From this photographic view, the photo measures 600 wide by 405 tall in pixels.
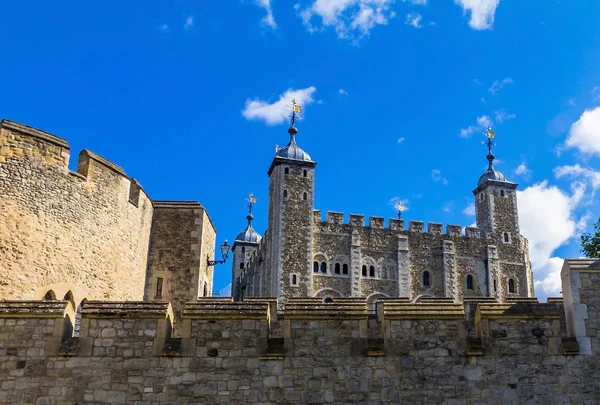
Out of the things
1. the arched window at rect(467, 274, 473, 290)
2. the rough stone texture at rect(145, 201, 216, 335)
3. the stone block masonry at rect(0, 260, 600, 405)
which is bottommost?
the stone block masonry at rect(0, 260, 600, 405)

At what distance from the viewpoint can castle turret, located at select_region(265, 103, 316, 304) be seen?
161ft

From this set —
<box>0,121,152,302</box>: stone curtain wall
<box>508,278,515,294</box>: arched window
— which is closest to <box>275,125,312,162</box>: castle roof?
<box>508,278,515,294</box>: arched window

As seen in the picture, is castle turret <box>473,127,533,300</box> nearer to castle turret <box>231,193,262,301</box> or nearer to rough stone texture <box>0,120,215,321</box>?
castle turret <box>231,193,262,301</box>

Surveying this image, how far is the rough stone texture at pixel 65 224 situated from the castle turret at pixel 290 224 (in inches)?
1372

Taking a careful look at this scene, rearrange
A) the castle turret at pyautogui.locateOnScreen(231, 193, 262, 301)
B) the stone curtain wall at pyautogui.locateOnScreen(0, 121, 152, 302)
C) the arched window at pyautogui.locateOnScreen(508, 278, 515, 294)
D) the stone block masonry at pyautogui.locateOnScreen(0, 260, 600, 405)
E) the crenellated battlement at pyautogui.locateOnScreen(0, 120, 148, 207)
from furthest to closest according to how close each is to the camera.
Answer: the castle turret at pyautogui.locateOnScreen(231, 193, 262, 301) < the arched window at pyautogui.locateOnScreen(508, 278, 515, 294) < the crenellated battlement at pyautogui.locateOnScreen(0, 120, 148, 207) < the stone curtain wall at pyautogui.locateOnScreen(0, 121, 152, 302) < the stone block masonry at pyautogui.locateOnScreen(0, 260, 600, 405)

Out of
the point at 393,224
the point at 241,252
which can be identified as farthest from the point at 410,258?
the point at 241,252

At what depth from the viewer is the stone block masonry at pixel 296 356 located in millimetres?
8398

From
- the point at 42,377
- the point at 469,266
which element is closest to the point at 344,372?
the point at 42,377

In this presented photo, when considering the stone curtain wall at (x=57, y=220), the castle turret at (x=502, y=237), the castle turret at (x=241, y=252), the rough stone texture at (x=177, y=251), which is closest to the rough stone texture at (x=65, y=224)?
the stone curtain wall at (x=57, y=220)

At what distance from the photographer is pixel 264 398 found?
27.7 feet

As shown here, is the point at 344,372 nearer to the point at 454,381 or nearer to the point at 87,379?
the point at 454,381

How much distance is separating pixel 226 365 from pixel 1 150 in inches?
210

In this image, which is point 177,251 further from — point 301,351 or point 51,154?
point 301,351

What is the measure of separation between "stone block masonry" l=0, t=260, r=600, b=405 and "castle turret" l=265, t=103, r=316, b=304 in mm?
39619
